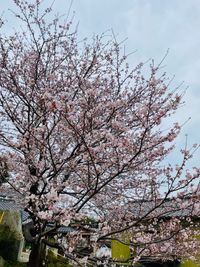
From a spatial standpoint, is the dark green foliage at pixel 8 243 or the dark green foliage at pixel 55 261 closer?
the dark green foliage at pixel 8 243

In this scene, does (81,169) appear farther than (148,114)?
Yes

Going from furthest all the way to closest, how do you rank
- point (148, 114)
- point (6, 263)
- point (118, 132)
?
point (6, 263) → point (118, 132) → point (148, 114)

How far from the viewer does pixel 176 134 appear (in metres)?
5.39

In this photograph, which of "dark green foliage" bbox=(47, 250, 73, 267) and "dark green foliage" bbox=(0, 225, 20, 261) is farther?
"dark green foliage" bbox=(47, 250, 73, 267)

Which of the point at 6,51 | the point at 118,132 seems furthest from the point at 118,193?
the point at 6,51

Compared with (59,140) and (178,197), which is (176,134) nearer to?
(178,197)

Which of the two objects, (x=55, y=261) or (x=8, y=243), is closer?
(x=8, y=243)

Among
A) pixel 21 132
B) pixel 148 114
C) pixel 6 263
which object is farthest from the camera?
pixel 6 263

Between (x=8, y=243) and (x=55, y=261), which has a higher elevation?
(x=8, y=243)

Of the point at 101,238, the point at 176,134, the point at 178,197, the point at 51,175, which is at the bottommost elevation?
the point at 101,238

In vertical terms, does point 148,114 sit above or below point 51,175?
above

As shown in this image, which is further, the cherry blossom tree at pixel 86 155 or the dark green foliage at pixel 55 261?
the dark green foliage at pixel 55 261

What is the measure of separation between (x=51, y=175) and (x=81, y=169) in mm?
632

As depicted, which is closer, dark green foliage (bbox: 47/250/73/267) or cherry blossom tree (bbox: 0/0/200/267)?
cherry blossom tree (bbox: 0/0/200/267)
